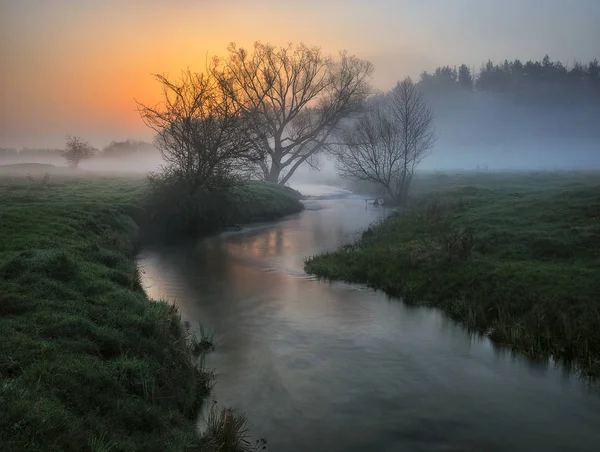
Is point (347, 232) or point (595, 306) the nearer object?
point (595, 306)

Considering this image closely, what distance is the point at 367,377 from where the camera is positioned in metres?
10.2

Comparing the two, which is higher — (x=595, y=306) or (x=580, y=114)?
(x=580, y=114)

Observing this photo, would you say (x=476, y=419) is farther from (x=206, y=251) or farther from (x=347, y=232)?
(x=347, y=232)

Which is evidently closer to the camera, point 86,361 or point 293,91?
point 86,361

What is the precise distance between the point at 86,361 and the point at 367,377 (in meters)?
5.80

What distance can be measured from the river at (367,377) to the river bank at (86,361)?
50.9 inches

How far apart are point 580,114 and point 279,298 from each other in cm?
13131

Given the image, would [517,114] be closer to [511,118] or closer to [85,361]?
[511,118]

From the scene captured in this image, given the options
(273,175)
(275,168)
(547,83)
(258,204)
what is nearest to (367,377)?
(258,204)

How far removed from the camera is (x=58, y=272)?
11453 mm

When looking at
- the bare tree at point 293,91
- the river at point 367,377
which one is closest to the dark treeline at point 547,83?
the bare tree at point 293,91

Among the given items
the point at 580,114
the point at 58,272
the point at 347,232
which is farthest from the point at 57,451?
the point at 580,114

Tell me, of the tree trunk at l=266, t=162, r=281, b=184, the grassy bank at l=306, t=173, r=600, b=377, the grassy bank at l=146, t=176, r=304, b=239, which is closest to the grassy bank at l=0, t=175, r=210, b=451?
the grassy bank at l=306, t=173, r=600, b=377

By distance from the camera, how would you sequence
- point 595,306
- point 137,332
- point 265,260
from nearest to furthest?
point 137,332 → point 595,306 → point 265,260
